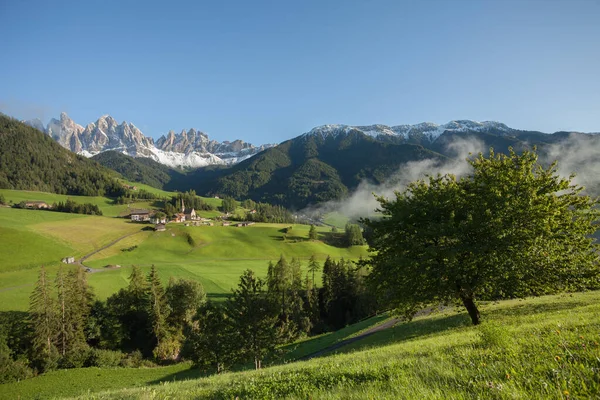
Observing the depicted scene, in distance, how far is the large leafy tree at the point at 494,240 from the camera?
18250 mm

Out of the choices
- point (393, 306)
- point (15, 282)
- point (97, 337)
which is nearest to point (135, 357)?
point (97, 337)

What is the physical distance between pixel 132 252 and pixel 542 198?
148 meters

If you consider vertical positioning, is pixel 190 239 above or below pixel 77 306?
above

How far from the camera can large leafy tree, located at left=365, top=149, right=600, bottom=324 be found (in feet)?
59.9

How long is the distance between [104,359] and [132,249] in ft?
282

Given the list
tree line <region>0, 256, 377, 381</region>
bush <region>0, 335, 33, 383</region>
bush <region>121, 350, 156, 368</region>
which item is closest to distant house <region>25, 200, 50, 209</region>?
tree line <region>0, 256, 377, 381</region>

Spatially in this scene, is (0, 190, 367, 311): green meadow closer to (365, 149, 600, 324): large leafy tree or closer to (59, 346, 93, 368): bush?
(59, 346, 93, 368): bush

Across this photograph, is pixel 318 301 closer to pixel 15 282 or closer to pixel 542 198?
pixel 542 198

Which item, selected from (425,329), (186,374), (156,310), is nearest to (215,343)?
(186,374)

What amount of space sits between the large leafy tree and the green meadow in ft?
258

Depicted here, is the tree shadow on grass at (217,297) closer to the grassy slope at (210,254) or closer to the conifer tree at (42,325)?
the grassy slope at (210,254)

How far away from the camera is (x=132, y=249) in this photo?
13475 centimetres

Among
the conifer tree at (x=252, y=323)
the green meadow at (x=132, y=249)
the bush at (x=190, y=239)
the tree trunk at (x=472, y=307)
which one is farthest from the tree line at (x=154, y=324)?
the bush at (x=190, y=239)

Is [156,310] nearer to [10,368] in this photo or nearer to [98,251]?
[10,368]
